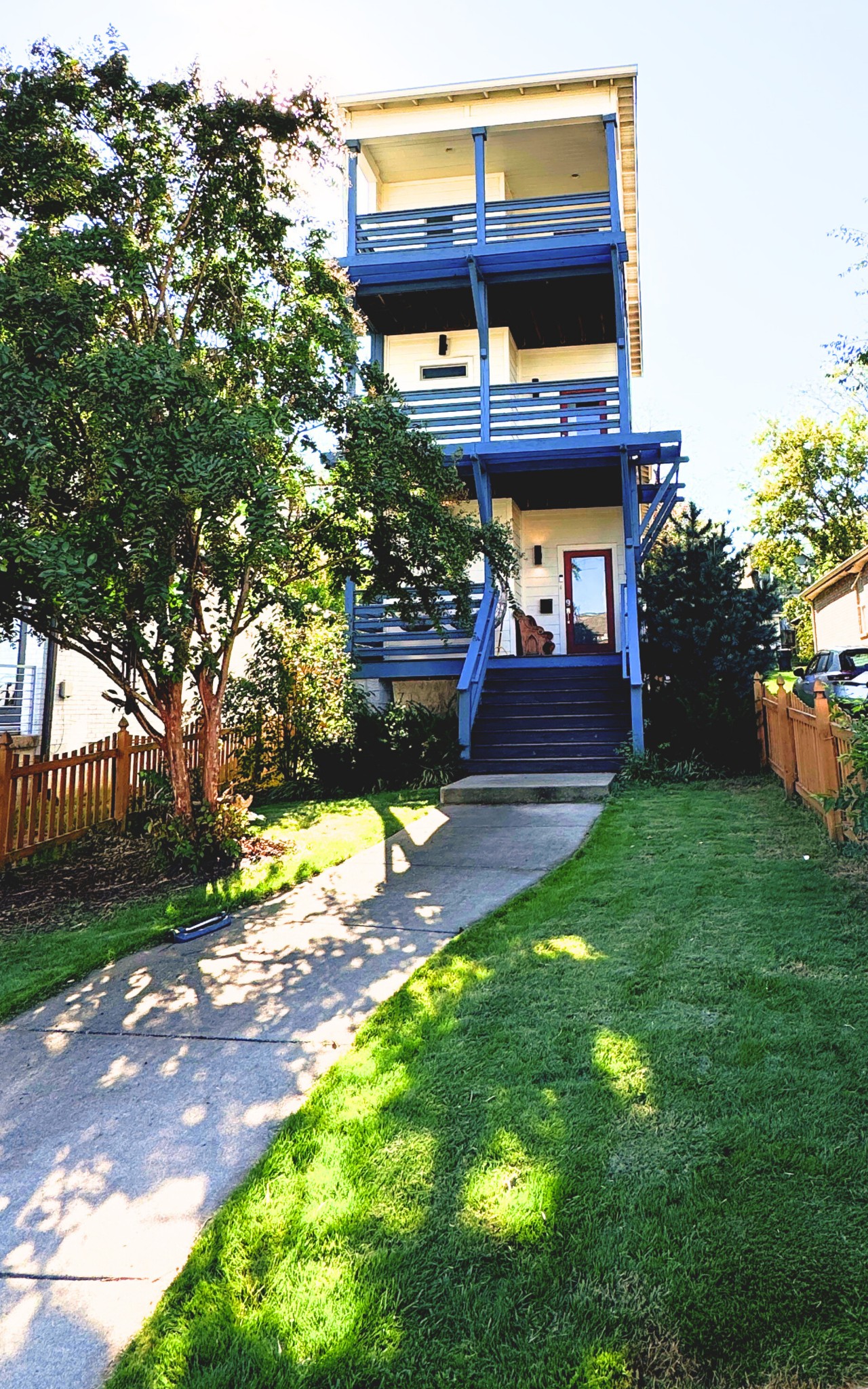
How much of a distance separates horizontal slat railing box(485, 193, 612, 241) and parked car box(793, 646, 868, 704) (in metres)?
8.48

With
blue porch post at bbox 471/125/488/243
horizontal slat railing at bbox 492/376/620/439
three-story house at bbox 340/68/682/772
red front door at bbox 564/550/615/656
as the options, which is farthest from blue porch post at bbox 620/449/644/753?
blue porch post at bbox 471/125/488/243

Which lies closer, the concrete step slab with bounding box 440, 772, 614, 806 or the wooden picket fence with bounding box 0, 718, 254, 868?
the wooden picket fence with bounding box 0, 718, 254, 868

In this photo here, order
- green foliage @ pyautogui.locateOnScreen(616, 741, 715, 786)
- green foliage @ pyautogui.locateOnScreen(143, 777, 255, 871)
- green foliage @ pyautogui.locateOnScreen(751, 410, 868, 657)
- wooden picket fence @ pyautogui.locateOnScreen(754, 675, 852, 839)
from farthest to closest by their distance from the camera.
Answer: green foliage @ pyautogui.locateOnScreen(751, 410, 868, 657) → green foliage @ pyautogui.locateOnScreen(616, 741, 715, 786) → green foliage @ pyautogui.locateOnScreen(143, 777, 255, 871) → wooden picket fence @ pyautogui.locateOnScreen(754, 675, 852, 839)

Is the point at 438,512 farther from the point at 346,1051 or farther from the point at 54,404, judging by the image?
the point at 346,1051

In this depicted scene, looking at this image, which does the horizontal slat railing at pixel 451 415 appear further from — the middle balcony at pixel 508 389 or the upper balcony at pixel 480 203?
the upper balcony at pixel 480 203

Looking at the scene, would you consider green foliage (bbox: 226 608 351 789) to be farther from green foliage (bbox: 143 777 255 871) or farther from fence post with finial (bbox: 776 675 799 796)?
fence post with finial (bbox: 776 675 799 796)

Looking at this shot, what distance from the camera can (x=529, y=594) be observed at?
17.5 metres

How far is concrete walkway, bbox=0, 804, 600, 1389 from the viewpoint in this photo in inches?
90.2

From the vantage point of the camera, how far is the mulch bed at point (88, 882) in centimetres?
636

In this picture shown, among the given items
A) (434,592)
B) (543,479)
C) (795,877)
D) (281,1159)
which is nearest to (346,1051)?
(281,1159)

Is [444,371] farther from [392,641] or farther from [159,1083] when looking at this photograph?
[159,1083]

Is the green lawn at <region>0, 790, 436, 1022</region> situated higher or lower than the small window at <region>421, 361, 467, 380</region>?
lower

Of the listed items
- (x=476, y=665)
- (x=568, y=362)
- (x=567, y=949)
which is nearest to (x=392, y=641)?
(x=476, y=665)

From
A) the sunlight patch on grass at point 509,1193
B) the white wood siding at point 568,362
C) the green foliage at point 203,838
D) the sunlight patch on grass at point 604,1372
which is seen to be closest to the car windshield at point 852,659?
the white wood siding at point 568,362
